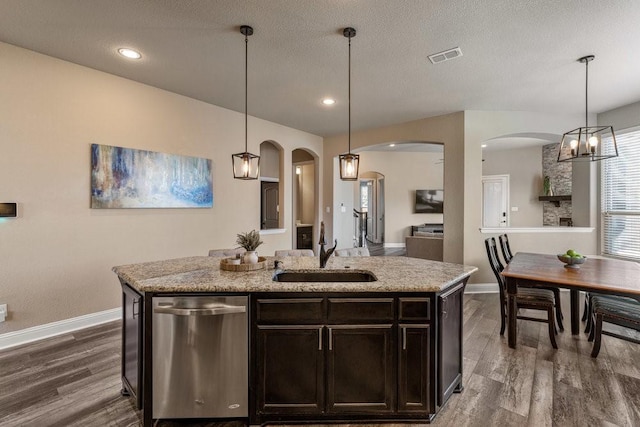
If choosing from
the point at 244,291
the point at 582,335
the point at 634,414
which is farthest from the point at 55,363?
the point at 582,335

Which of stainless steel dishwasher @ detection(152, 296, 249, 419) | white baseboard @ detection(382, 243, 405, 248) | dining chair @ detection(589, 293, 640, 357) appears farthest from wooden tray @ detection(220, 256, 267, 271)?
white baseboard @ detection(382, 243, 405, 248)

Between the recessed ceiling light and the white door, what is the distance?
8.78 m

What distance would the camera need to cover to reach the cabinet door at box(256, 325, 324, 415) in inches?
74.7

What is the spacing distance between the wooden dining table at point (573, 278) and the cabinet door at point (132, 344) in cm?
312

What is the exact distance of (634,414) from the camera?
2.04 m

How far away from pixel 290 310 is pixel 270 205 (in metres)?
4.27

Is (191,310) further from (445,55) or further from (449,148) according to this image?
(449,148)

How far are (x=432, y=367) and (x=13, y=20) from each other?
417cm

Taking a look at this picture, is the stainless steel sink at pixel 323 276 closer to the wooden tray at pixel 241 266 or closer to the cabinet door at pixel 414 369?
the wooden tray at pixel 241 266

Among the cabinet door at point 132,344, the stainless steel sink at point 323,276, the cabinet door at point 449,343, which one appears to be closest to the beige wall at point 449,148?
the cabinet door at point 449,343

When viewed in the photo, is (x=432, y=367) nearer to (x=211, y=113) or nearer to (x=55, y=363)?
(x=55, y=363)

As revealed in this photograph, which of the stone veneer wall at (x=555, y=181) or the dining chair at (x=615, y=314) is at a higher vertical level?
the stone veneer wall at (x=555, y=181)

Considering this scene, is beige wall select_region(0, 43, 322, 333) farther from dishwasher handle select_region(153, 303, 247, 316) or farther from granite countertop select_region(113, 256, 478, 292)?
dishwasher handle select_region(153, 303, 247, 316)

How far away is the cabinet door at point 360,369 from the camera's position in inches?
75.0
